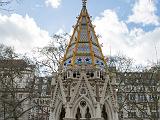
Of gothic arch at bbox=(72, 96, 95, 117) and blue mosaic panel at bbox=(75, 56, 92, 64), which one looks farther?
blue mosaic panel at bbox=(75, 56, 92, 64)

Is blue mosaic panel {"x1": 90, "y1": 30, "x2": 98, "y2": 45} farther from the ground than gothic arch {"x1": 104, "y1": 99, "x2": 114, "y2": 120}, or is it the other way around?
blue mosaic panel {"x1": 90, "y1": 30, "x2": 98, "y2": 45}

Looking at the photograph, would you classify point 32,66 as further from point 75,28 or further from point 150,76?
point 75,28

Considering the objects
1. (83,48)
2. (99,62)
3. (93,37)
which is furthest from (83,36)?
(99,62)

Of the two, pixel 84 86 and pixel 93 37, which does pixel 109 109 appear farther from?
pixel 93 37

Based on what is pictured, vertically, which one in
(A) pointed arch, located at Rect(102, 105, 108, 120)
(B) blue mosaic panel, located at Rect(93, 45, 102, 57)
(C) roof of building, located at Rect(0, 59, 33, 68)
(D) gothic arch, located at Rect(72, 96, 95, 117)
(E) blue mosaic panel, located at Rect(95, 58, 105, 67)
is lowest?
(A) pointed arch, located at Rect(102, 105, 108, 120)

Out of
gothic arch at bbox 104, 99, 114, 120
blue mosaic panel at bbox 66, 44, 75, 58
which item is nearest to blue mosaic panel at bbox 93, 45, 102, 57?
blue mosaic panel at bbox 66, 44, 75, 58

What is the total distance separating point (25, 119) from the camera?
128 ft

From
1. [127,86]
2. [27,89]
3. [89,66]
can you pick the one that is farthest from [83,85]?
[127,86]

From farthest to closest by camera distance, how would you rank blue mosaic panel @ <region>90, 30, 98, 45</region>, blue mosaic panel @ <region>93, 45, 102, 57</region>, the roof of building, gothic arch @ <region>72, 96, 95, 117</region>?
the roof of building
blue mosaic panel @ <region>90, 30, 98, 45</region>
blue mosaic panel @ <region>93, 45, 102, 57</region>
gothic arch @ <region>72, 96, 95, 117</region>

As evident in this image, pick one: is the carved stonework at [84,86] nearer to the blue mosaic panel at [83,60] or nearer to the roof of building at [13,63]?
the blue mosaic panel at [83,60]

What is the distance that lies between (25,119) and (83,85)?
2816 centimetres

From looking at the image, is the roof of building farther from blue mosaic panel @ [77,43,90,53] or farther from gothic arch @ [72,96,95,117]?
gothic arch @ [72,96,95,117]

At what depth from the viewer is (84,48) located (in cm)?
1374

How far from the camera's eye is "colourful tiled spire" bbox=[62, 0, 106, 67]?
13398 mm
